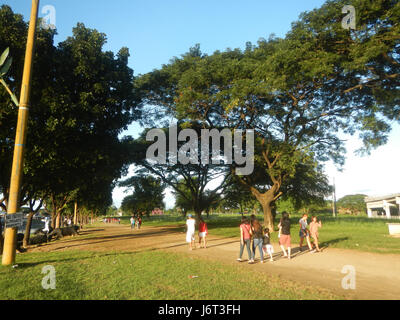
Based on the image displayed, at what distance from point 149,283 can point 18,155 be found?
565 centimetres

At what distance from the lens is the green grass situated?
5.34 metres

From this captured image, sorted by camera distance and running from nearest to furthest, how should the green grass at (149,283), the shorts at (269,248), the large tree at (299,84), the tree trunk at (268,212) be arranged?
the green grass at (149,283), the shorts at (269,248), the large tree at (299,84), the tree trunk at (268,212)

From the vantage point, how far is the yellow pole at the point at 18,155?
7672 millimetres

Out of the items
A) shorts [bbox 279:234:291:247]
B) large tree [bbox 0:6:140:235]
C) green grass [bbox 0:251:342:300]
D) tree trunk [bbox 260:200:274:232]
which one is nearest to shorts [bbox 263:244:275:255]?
shorts [bbox 279:234:291:247]

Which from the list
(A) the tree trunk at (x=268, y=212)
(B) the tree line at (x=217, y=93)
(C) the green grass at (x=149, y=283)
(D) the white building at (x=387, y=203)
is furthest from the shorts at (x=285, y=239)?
(D) the white building at (x=387, y=203)

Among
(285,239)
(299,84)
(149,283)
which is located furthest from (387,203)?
(149,283)

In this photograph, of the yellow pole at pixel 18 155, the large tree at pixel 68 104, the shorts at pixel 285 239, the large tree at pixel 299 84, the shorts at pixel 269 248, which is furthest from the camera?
the large tree at pixel 299 84

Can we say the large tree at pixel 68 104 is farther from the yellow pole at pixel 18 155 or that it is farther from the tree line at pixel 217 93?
the yellow pole at pixel 18 155

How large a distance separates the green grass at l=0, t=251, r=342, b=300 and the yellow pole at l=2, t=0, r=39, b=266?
0.59 m

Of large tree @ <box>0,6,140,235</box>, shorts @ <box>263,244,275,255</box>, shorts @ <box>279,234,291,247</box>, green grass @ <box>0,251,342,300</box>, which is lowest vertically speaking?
green grass @ <box>0,251,342,300</box>

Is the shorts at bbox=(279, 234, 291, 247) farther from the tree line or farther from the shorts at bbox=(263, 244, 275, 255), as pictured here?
the tree line

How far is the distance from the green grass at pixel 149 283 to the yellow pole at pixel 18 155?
590 millimetres

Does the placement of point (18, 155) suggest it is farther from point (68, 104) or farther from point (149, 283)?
point (149, 283)
